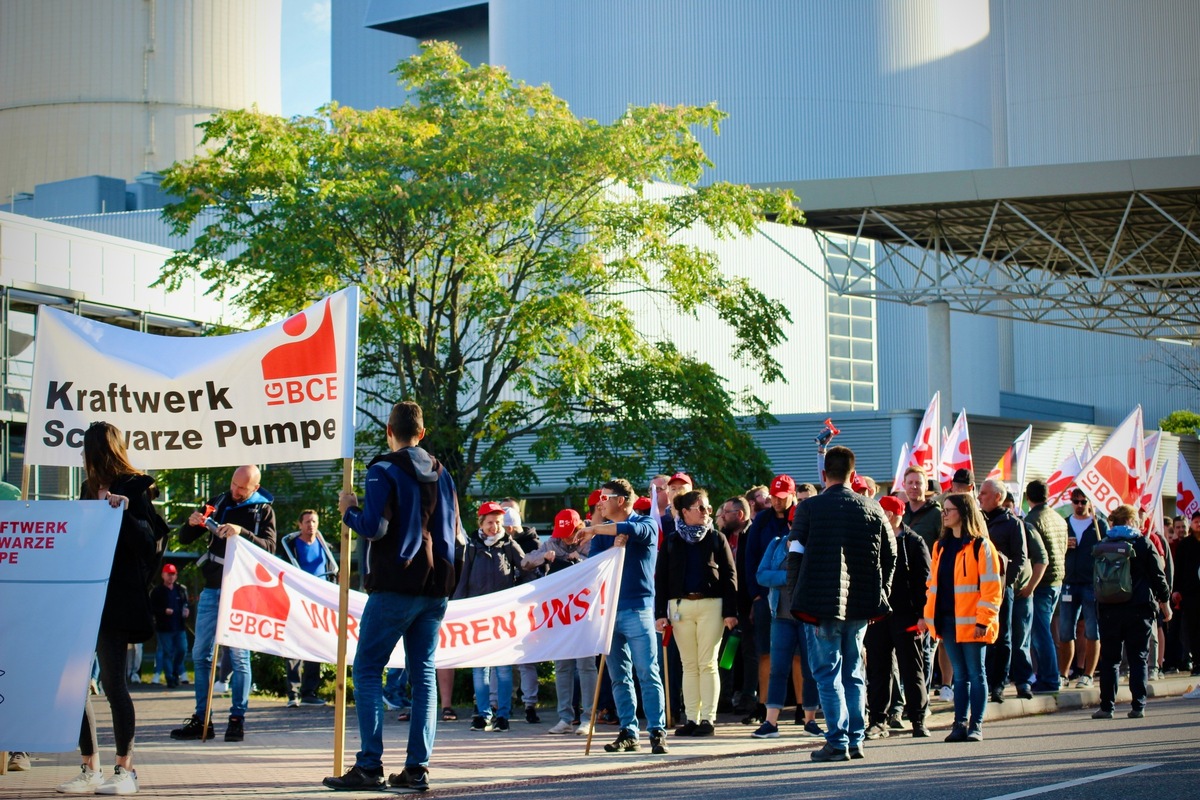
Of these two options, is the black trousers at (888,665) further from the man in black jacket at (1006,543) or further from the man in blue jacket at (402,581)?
the man in blue jacket at (402,581)

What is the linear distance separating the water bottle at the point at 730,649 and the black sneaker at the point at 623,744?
2.23 metres

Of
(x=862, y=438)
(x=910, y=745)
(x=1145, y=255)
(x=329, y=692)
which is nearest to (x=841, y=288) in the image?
(x=862, y=438)

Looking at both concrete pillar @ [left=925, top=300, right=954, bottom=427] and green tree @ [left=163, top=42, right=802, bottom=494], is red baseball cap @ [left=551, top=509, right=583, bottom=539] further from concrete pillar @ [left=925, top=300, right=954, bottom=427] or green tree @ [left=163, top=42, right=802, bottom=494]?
concrete pillar @ [left=925, top=300, right=954, bottom=427]

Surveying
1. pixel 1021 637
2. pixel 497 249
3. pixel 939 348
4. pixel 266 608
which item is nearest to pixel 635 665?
pixel 266 608

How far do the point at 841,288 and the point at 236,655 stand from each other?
2437cm

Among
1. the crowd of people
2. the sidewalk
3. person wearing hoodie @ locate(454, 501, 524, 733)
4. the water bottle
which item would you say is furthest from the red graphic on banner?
the water bottle

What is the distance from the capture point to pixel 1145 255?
3953 cm

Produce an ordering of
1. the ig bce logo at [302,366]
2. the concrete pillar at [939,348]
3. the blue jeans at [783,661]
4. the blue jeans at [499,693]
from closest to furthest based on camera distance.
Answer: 1. the ig bce logo at [302,366]
2. the blue jeans at [783,661]
3. the blue jeans at [499,693]
4. the concrete pillar at [939,348]

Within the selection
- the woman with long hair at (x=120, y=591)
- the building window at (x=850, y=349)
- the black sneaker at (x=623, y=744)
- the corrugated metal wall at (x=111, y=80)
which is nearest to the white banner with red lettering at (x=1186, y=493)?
the black sneaker at (x=623, y=744)

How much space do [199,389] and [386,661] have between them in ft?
6.93

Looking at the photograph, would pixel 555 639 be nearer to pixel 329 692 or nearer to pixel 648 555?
pixel 648 555

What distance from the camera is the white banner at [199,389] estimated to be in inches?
362

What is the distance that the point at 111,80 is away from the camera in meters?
57.4

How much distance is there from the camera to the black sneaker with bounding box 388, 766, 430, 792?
859 cm
